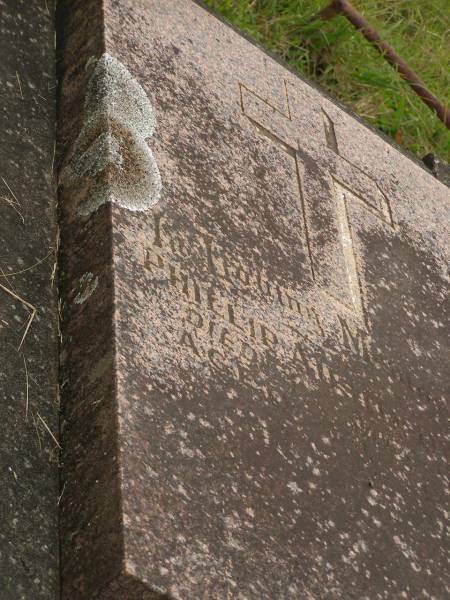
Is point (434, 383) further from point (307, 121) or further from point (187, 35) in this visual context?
point (187, 35)

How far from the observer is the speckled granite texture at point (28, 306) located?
1.49 m

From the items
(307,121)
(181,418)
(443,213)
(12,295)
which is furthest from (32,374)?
(443,213)

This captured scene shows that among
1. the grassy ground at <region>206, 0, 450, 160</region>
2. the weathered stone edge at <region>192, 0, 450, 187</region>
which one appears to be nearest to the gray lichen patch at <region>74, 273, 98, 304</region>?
the weathered stone edge at <region>192, 0, 450, 187</region>

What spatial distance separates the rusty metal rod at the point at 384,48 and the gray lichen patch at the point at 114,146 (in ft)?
4.19

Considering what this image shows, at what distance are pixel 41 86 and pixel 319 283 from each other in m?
0.68

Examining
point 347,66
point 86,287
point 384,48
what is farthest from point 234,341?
point 347,66

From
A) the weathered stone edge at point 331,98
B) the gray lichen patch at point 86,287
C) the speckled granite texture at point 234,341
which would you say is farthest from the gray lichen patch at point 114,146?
the weathered stone edge at point 331,98

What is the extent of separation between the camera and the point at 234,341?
68.4 inches

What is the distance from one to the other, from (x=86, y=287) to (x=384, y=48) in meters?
1.72

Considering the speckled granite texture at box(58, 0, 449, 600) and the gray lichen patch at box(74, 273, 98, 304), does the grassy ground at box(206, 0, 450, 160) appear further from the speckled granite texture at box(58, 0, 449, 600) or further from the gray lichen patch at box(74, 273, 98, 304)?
the gray lichen patch at box(74, 273, 98, 304)

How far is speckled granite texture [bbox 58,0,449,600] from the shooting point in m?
1.48

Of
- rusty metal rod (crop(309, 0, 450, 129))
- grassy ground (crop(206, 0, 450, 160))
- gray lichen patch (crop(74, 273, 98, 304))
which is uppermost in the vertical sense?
rusty metal rod (crop(309, 0, 450, 129))

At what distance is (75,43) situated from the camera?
212 centimetres

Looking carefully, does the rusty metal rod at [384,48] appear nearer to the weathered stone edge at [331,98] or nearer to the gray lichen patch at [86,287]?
the weathered stone edge at [331,98]
